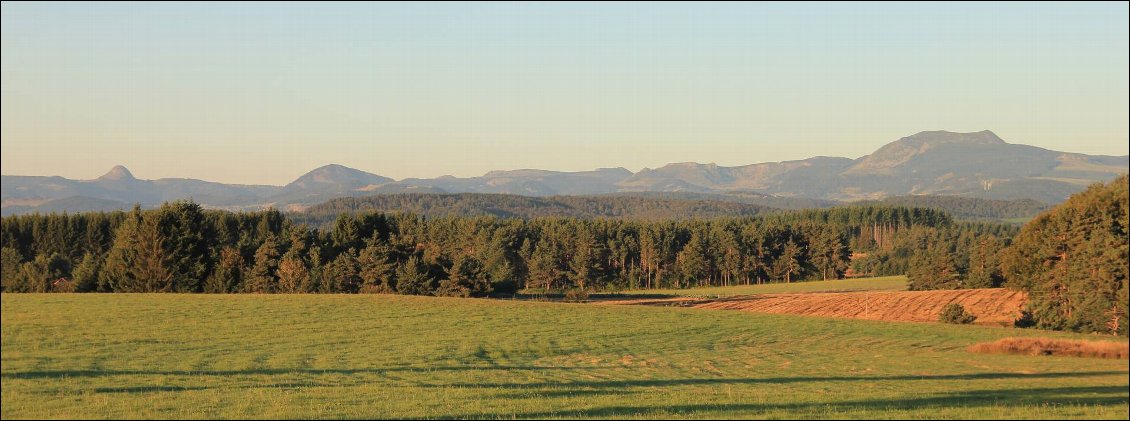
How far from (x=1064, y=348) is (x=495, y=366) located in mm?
24726

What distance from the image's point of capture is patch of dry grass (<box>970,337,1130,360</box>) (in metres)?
15.6

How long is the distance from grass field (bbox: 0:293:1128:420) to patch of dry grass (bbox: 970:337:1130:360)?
217 mm

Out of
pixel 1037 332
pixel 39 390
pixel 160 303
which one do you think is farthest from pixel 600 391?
pixel 160 303

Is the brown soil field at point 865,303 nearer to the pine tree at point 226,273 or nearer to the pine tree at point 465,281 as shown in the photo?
the pine tree at point 465,281

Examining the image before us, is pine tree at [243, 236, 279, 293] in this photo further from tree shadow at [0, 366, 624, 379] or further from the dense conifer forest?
A: tree shadow at [0, 366, 624, 379]

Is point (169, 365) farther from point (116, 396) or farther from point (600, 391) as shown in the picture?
point (600, 391)

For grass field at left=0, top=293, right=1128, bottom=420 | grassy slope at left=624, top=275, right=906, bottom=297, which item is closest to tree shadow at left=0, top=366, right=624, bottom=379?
grass field at left=0, top=293, right=1128, bottom=420

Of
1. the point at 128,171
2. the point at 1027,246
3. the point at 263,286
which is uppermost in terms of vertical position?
the point at 128,171

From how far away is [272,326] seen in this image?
50500 mm

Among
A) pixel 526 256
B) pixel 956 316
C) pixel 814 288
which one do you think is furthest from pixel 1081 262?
pixel 526 256

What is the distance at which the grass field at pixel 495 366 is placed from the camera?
21713 millimetres

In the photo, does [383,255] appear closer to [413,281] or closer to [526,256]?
[413,281]

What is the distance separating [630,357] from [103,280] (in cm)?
5336

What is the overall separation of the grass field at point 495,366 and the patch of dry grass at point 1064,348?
22 cm
